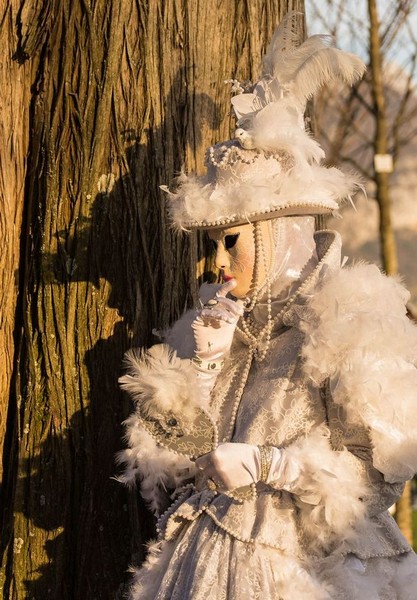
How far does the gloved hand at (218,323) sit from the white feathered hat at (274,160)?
0.24m

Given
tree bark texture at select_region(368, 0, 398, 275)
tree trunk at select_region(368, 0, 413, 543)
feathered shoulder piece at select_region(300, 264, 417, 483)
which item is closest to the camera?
feathered shoulder piece at select_region(300, 264, 417, 483)

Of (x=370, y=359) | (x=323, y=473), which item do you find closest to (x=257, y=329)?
(x=370, y=359)

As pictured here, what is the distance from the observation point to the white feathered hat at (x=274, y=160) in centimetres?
298

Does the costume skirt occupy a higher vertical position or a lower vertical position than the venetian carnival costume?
lower

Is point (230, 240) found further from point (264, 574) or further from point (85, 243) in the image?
point (264, 574)

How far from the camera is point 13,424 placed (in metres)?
3.79

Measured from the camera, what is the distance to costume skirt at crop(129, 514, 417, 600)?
8.97 ft

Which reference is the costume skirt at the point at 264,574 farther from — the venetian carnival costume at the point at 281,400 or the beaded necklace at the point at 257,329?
the beaded necklace at the point at 257,329

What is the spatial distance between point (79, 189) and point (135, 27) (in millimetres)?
659

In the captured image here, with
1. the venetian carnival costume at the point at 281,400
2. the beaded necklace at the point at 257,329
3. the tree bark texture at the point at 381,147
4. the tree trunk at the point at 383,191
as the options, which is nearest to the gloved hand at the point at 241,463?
the venetian carnival costume at the point at 281,400

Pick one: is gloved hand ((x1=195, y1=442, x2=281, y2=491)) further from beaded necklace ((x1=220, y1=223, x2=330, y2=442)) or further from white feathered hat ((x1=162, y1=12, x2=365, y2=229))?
white feathered hat ((x1=162, y1=12, x2=365, y2=229))

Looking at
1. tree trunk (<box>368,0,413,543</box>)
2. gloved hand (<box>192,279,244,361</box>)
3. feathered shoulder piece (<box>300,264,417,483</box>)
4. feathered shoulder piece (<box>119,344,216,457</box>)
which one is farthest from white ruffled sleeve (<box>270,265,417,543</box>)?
tree trunk (<box>368,0,413,543</box>)

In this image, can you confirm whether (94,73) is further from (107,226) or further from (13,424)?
(13,424)

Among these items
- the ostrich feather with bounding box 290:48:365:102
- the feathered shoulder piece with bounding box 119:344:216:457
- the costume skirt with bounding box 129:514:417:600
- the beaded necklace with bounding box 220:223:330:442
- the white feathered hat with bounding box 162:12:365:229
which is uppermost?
the ostrich feather with bounding box 290:48:365:102
